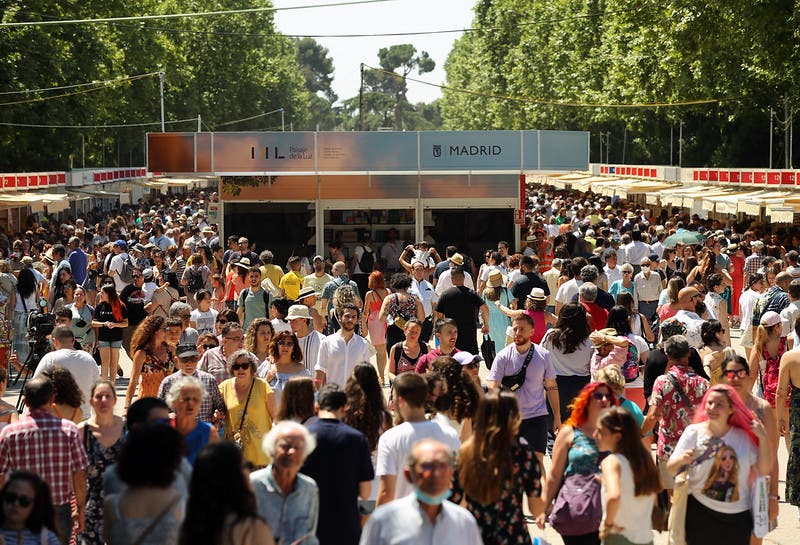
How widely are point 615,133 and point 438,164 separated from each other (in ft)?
196

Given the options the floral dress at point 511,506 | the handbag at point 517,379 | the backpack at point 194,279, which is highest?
the backpack at point 194,279

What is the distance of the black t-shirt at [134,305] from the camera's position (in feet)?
50.3

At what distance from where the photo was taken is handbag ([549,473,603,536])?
6.73 meters

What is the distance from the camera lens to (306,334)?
11.3m

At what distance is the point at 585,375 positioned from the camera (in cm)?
1080

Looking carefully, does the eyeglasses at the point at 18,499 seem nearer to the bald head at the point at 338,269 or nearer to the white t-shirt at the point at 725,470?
the white t-shirt at the point at 725,470

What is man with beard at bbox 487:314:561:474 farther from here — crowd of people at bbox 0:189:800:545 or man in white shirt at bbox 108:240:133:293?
man in white shirt at bbox 108:240:133:293

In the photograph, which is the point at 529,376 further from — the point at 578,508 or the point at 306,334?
the point at 578,508

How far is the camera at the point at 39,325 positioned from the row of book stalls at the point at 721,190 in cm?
1543

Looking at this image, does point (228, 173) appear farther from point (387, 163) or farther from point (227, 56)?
point (227, 56)

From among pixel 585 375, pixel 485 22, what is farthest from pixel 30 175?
pixel 485 22

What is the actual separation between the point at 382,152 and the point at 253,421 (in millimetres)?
17329

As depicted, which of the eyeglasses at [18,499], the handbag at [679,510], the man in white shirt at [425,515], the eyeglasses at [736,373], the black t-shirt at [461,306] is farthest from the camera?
the black t-shirt at [461,306]

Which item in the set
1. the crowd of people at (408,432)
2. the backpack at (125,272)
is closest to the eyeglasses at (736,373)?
the crowd of people at (408,432)
